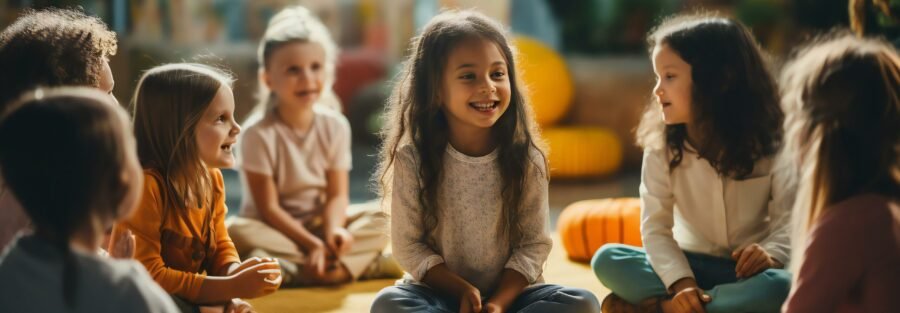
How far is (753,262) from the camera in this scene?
6.97 feet

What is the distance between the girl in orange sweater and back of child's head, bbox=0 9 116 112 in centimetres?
11

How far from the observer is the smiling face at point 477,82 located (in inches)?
78.8

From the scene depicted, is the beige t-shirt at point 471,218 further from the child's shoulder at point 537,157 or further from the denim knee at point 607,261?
the denim knee at point 607,261

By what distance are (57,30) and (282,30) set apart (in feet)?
3.39

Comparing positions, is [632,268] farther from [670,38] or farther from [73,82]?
[73,82]

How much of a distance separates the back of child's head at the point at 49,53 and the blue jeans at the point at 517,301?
730mm

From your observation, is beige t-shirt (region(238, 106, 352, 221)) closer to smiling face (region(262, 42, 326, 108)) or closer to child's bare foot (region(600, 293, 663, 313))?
smiling face (region(262, 42, 326, 108))

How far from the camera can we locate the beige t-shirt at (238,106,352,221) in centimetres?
282

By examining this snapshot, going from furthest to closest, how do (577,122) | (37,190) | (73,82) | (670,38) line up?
(577,122), (670,38), (73,82), (37,190)

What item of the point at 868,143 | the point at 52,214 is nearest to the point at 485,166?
the point at 868,143

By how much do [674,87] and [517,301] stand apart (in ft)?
2.02

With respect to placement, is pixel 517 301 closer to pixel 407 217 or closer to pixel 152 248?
pixel 407 217

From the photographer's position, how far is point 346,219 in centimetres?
291

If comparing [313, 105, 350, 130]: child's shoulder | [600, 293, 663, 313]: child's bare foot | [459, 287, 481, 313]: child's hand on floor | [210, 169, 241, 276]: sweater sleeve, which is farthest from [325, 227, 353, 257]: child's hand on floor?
[459, 287, 481, 313]: child's hand on floor
